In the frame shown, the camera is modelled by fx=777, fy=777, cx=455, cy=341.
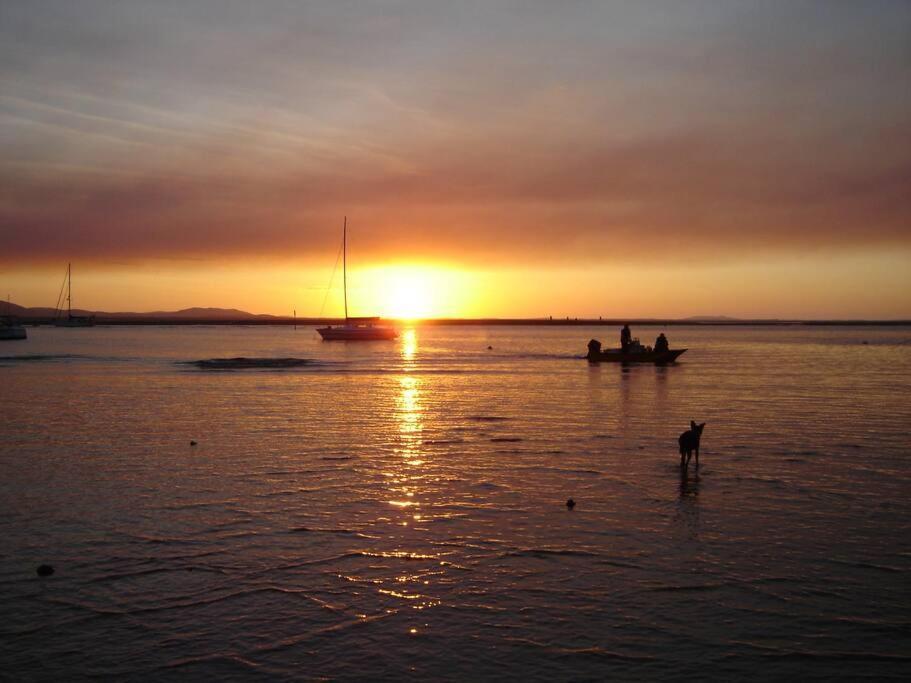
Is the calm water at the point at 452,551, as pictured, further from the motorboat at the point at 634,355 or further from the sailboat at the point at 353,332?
the sailboat at the point at 353,332

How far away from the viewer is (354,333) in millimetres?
119188

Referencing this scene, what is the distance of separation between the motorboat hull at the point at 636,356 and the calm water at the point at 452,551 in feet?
115

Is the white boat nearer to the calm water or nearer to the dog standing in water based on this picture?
the calm water

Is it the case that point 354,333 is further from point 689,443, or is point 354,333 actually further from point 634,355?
point 689,443

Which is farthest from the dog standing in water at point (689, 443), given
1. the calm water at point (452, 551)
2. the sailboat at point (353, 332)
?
the sailboat at point (353, 332)

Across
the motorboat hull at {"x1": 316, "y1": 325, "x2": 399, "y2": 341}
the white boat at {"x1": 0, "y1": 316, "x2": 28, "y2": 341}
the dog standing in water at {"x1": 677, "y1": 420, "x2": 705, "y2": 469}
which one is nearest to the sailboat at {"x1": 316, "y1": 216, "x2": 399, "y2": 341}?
the motorboat hull at {"x1": 316, "y1": 325, "x2": 399, "y2": 341}

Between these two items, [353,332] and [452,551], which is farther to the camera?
[353,332]

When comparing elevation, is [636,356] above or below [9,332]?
below

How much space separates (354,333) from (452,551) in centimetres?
10901

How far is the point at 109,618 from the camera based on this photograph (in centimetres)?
898

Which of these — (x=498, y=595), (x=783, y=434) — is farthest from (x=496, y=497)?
(x=783, y=434)

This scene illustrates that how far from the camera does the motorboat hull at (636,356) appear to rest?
60250mm

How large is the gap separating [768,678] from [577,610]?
7.41 ft

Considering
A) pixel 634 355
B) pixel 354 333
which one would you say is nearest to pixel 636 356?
pixel 634 355
